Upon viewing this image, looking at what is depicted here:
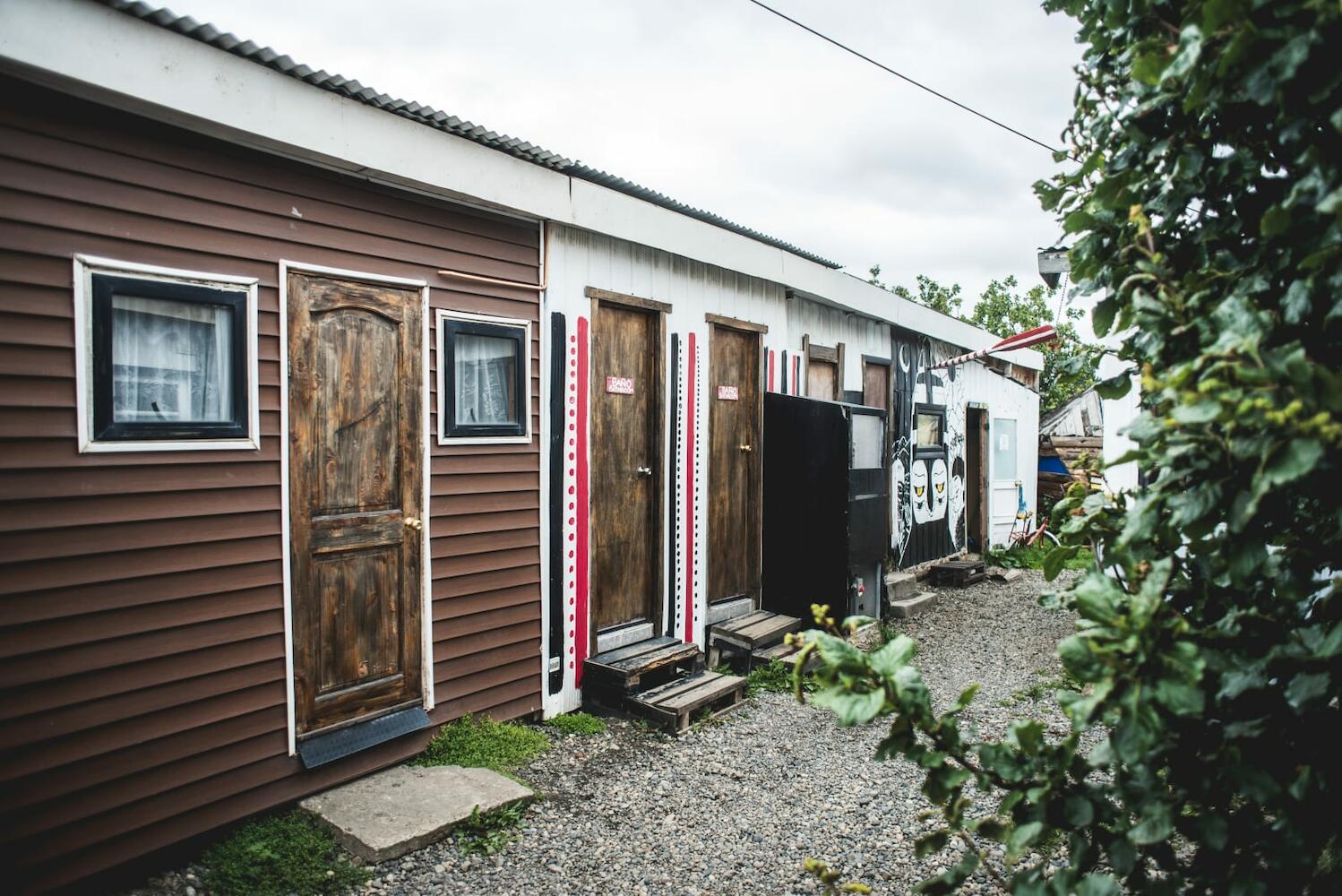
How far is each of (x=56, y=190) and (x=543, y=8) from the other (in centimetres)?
607

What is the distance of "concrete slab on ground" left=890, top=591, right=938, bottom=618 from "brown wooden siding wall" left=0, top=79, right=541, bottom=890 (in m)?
5.82

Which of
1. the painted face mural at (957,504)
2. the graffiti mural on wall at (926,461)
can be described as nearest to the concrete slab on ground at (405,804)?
the graffiti mural on wall at (926,461)

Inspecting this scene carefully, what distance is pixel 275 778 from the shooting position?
12.4 feet

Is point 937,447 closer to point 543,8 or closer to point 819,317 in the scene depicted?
point 819,317

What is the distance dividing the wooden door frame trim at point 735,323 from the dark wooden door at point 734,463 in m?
0.05

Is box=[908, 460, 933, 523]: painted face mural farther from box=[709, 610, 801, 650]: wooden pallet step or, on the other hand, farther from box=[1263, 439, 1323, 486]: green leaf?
box=[1263, 439, 1323, 486]: green leaf

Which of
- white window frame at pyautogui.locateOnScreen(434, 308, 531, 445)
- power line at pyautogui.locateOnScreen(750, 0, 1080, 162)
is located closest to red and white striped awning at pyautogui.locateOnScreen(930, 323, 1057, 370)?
power line at pyautogui.locateOnScreen(750, 0, 1080, 162)

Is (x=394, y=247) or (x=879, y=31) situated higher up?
(x=879, y=31)

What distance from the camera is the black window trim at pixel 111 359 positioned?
3.23 meters

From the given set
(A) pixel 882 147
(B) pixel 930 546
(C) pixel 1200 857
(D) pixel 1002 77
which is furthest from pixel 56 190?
(A) pixel 882 147

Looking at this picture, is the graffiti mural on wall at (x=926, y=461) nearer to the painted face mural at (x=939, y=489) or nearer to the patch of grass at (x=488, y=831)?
the painted face mural at (x=939, y=489)

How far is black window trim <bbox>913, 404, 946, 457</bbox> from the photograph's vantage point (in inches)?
428

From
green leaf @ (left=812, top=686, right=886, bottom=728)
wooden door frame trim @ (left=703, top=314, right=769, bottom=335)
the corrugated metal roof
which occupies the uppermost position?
the corrugated metal roof

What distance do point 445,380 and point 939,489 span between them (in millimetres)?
8459
